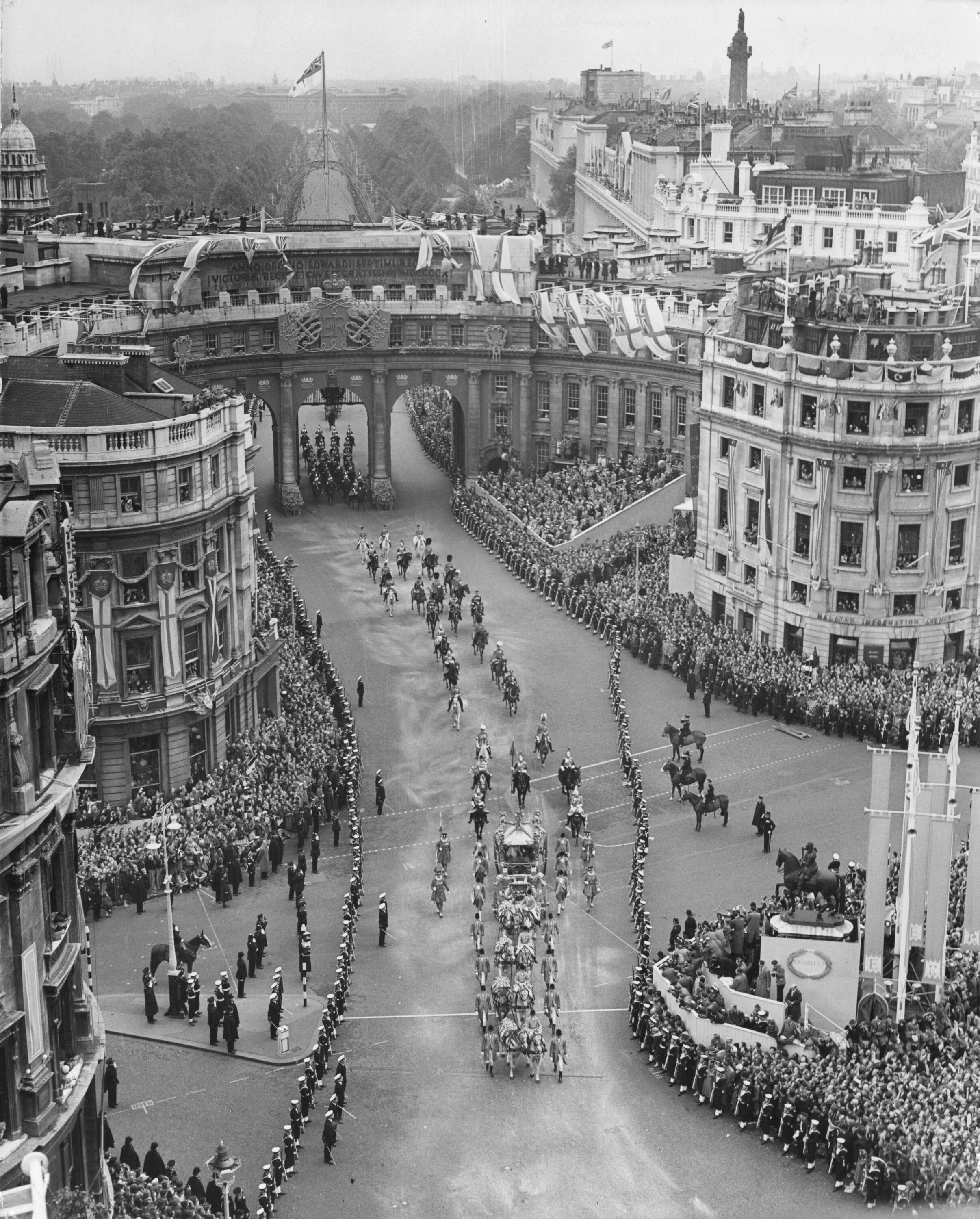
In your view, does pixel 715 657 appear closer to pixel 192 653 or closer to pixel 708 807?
pixel 708 807

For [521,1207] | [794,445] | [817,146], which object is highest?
[817,146]

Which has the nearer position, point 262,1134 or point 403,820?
point 262,1134

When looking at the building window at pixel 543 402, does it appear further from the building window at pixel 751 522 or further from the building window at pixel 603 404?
the building window at pixel 751 522

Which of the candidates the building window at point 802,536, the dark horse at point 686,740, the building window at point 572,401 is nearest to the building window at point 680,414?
the building window at point 572,401

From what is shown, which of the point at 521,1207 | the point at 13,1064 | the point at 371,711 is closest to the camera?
the point at 13,1064

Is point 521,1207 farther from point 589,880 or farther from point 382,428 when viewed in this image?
point 382,428

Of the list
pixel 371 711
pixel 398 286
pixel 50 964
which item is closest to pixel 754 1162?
pixel 50 964

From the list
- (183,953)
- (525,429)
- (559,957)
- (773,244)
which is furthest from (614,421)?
(183,953)

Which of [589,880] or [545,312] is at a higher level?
[545,312]
